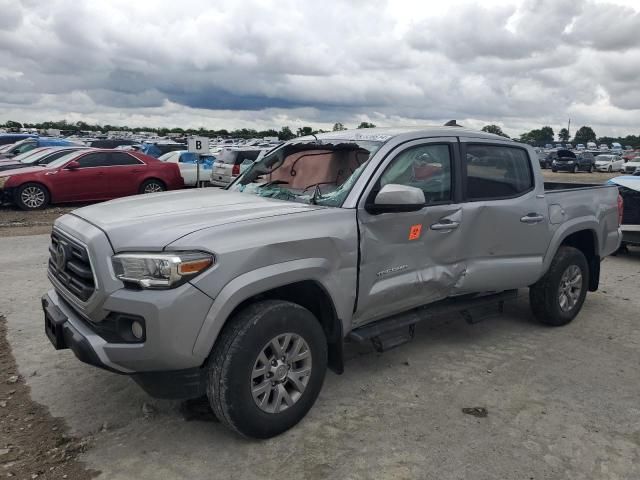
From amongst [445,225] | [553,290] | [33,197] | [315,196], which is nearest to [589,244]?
[553,290]

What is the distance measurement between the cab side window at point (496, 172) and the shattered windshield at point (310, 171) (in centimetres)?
91

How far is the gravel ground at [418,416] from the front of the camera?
2963mm

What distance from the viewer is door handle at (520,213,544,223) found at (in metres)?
4.64

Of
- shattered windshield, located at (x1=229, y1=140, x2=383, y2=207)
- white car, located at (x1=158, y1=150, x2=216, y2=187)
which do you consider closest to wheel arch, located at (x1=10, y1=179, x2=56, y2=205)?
white car, located at (x1=158, y1=150, x2=216, y2=187)

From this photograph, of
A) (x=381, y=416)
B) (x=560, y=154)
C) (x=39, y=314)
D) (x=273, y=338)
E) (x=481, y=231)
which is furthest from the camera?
(x=560, y=154)

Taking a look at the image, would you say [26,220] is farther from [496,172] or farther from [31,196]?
[496,172]

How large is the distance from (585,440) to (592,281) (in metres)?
2.76

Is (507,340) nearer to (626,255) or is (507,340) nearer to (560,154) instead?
(626,255)

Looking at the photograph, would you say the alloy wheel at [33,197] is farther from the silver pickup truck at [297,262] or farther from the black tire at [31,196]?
the silver pickup truck at [297,262]

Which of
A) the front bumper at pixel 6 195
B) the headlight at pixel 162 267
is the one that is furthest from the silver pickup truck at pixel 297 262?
the front bumper at pixel 6 195

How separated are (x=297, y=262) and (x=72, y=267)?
Answer: 129 centimetres

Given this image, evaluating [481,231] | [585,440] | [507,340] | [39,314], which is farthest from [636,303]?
[39,314]

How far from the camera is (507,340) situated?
4910 millimetres

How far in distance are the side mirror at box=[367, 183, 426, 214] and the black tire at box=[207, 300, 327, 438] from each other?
85 centimetres
